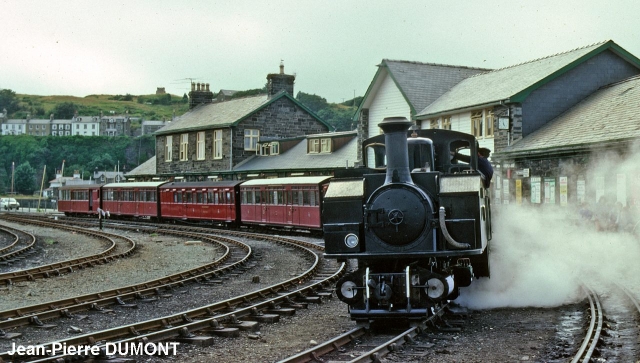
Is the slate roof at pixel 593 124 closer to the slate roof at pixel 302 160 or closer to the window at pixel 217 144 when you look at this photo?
the slate roof at pixel 302 160

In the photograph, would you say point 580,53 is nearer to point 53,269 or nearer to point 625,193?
point 625,193

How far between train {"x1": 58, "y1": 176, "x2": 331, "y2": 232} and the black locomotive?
17.3m

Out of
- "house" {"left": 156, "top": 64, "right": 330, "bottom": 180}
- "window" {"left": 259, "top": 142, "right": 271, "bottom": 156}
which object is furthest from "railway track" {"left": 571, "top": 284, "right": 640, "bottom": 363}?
"window" {"left": 259, "top": 142, "right": 271, "bottom": 156}

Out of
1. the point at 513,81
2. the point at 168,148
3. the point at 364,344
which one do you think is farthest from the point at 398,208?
the point at 168,148

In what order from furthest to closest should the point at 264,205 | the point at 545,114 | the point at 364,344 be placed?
the point at 264,205, the point at 545,114, the point at 364,344

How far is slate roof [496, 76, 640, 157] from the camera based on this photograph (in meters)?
20.8

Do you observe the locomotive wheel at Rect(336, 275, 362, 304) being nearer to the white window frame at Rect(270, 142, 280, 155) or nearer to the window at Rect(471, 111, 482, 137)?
the window at Rect(471, 111, 482, 137)

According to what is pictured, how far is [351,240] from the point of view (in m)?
8.82

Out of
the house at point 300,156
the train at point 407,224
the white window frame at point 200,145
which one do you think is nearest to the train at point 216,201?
the house at point 300,156

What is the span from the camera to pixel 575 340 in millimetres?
8484

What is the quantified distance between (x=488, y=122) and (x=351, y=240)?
20.7m

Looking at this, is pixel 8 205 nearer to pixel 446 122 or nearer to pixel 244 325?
pixel 446 122

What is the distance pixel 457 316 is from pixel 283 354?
2.96 meters

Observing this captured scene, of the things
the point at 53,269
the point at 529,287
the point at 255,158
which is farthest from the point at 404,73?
the point at 529,287
